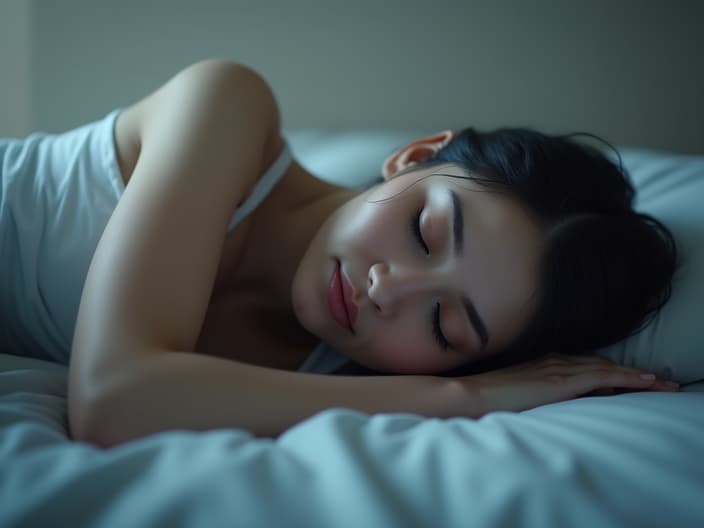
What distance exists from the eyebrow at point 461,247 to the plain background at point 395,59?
74 centimetres

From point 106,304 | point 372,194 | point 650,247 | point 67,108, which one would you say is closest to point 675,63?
point 650,247

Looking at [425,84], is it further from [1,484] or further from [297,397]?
[1,484]

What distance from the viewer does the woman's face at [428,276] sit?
722 millimetres

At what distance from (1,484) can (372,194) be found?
1.75 ft

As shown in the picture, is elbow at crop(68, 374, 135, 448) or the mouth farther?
the mouth

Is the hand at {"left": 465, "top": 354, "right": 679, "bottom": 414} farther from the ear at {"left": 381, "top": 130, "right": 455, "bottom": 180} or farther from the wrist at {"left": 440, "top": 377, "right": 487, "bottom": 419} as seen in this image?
the ear at {"left": 381, "top": 130, "right": 455, "bottom": 180}

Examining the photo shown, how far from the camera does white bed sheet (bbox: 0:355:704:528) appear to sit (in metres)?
0.42

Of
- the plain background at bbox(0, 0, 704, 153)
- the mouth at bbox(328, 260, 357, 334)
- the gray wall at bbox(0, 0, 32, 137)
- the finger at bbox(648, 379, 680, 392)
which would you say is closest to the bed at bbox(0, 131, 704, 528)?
the finger at bbox(648, 379, 680, 392)

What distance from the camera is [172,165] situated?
72 centimetres

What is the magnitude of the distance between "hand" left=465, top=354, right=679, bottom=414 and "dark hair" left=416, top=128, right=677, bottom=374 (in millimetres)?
44

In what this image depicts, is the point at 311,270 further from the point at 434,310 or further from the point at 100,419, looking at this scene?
the point at 100,419

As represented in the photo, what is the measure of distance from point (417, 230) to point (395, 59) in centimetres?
78

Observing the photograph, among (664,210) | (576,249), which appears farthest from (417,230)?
(664,210)

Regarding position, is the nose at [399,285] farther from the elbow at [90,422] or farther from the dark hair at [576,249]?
the elbow at [90,422]
